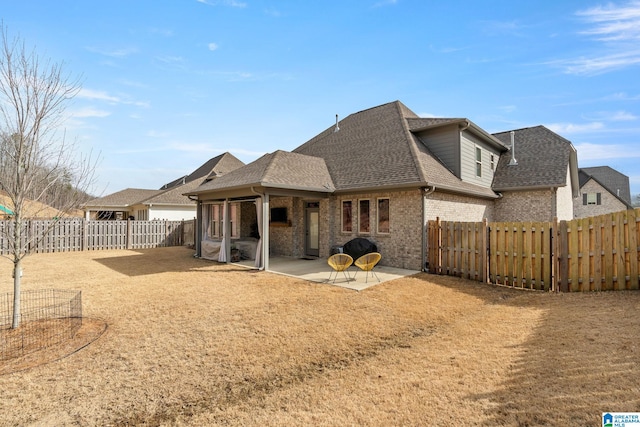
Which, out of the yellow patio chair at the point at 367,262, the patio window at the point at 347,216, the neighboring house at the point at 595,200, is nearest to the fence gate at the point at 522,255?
the yellow patio chair at the point at 367,262

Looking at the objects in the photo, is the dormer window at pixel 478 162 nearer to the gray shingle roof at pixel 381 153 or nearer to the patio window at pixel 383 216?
the gray shingle roof at pixel 381 153

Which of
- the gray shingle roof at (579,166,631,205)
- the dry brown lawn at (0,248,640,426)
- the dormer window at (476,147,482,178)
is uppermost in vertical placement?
the gray shingle roof at (579,166,631,205)

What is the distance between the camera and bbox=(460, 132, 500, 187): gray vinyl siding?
1445 centimetres

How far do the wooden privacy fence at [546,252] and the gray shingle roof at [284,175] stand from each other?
521cm

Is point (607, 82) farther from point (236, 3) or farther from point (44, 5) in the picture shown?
point (44, 5)

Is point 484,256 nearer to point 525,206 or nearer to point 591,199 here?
point 525,206

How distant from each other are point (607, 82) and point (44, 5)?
16744mm

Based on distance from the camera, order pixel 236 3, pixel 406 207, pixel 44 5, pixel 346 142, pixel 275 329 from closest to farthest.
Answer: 1. pixel 275 329
2. pixel 44 5
3. pixel 236 3
4. pixel 406 207
5. pixel 346 142

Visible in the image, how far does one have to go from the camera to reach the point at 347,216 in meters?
13.7

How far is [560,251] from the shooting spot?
8344 millimetres

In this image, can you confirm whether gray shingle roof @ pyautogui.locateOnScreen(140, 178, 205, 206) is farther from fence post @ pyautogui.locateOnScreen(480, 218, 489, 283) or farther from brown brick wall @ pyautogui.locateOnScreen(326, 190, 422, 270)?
fence post @ pyautogui.locateOnScreen(480, 218, 489, 283)

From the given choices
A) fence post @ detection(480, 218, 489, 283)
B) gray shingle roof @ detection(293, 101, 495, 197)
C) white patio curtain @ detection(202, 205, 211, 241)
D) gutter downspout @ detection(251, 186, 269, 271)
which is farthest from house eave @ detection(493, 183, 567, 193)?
white patio curtain @ detection(202, 205, 211, 241)

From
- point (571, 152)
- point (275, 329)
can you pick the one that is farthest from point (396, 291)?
point (571, 152)

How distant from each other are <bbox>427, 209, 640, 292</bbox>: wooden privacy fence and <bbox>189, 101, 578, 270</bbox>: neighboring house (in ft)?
3.97
